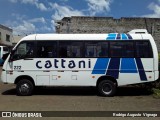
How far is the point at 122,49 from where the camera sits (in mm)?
15266

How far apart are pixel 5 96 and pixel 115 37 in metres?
5.42

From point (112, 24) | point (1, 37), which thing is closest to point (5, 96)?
point (112, 24)

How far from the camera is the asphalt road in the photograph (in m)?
12.3

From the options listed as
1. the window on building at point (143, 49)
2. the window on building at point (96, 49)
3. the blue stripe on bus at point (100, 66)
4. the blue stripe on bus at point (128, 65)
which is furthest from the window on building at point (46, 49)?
the window on building at point (143, 49)

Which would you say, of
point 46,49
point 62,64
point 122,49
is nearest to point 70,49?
point 62,64

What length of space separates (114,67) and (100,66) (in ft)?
1.97

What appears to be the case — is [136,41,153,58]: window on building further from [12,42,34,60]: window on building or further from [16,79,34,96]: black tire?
[16,79,34,96]: black tire

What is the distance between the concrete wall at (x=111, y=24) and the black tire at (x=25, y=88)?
49.2 feet

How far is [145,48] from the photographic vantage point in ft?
49.9

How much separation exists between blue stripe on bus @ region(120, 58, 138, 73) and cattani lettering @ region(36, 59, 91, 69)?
4.76 feet

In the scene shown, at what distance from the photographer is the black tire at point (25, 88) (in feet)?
50.9

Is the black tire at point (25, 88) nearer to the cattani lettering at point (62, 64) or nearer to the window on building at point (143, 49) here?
the cattani lettering at point (62, 64)

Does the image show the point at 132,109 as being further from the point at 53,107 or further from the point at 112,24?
the point at 112,24

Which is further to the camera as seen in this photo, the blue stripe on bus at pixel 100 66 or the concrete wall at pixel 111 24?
the concrete wall at pixel 111 24
